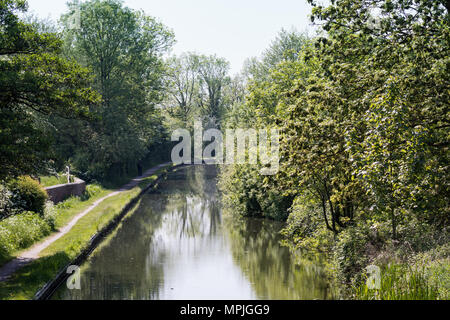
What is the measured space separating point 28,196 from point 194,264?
7821mm

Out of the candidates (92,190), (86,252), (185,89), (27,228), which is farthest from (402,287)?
(185,89)

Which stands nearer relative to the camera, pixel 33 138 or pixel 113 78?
pixel 33 138

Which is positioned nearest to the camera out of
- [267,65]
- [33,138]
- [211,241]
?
[33,138]

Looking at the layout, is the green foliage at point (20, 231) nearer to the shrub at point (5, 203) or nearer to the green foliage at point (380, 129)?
the shrub at point (5, 203)

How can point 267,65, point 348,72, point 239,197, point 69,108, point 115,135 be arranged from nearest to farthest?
point 348,72 → point 69,108 → point 239,197 → point 115,135 → point 267,65

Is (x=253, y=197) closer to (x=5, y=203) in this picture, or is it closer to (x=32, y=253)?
(x=5, y=203)

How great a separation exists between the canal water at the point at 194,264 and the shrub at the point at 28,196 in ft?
10.8

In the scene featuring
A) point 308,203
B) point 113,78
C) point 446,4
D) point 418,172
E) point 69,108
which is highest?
point 113,78

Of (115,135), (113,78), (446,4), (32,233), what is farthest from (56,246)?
(113,78)

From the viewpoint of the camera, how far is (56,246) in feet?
57.2

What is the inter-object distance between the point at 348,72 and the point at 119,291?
8.90m

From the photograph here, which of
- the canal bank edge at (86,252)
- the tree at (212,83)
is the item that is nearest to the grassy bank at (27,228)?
the canal bank edge at (86,252)

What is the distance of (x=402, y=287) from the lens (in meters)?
10.2

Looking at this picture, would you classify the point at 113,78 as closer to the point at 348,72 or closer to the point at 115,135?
the point at 115,135
